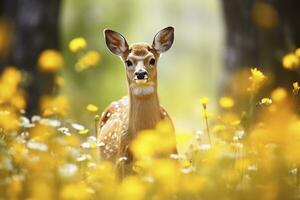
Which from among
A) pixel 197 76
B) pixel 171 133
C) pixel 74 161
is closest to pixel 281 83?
pixel 171 133

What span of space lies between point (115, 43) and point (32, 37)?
22.8ft

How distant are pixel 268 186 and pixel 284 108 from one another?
430 centimetres

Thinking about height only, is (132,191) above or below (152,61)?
below

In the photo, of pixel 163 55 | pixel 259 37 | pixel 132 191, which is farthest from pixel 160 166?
pixel 163 55

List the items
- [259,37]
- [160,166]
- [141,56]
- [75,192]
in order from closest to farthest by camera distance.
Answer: [75,192] < [160,166] < [141,56] < [259,37]

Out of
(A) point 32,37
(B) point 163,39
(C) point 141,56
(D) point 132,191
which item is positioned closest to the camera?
(D) point 132,191

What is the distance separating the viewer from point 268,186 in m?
7.61

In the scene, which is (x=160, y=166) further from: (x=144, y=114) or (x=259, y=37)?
(x=259, y=37)

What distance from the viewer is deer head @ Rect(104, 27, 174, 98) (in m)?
9.12

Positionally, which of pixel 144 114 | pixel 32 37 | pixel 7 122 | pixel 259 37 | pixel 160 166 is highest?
pixel 32 37

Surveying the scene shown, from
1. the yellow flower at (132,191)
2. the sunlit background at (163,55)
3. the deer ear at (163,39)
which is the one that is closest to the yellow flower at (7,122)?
the deer ear at (163,39)

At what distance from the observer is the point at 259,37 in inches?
558

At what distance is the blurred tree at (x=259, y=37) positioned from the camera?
536 inches

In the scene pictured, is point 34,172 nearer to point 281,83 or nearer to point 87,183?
point 87,183
